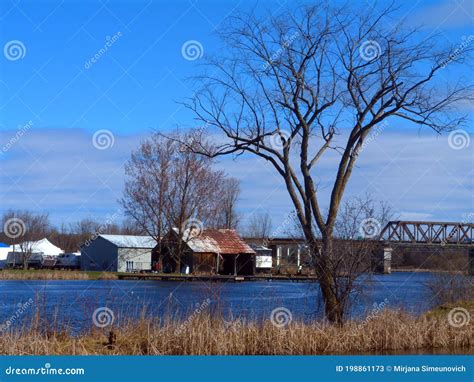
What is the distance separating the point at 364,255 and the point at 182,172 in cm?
4331

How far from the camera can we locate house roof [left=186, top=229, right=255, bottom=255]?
70250 mm

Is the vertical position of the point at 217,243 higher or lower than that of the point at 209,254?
higher

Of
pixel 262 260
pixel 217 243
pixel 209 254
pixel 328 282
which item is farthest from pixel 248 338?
pixel 262 260

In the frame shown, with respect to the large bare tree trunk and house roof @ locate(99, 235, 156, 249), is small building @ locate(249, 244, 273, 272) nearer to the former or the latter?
house roof @ locate(99, 235, 156, 249)

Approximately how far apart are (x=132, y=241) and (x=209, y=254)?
12.4 metres

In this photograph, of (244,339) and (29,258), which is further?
(29,258)

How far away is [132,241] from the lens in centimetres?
7994

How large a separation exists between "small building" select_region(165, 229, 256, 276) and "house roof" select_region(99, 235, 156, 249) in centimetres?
643

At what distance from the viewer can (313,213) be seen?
20.1m

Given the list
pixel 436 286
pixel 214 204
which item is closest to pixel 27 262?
pixel 214 204

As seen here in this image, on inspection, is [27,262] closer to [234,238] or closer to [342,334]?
[234,238]

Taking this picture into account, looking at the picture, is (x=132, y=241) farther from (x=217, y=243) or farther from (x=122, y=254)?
(x=217, y=243)

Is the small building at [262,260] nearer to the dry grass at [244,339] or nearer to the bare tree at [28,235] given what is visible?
the bare tree at [28,235]

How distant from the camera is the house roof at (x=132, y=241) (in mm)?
78438
